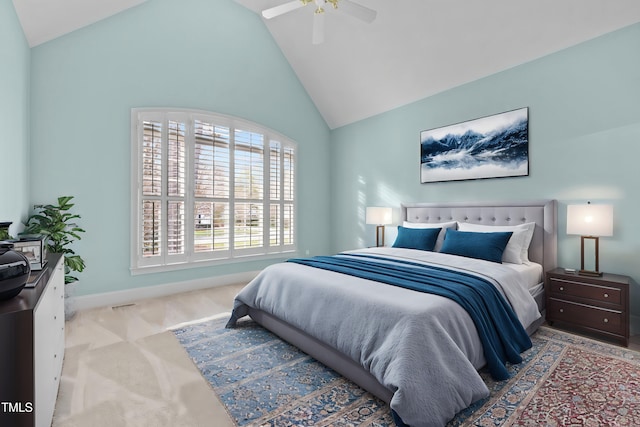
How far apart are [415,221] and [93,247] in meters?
4.14

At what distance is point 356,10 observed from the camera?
2914 millimetres

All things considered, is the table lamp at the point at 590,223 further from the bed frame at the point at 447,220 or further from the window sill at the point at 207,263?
the window sill at the point at 207,263

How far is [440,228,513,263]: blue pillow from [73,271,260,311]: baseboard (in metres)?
3.03

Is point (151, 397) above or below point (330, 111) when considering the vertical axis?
below

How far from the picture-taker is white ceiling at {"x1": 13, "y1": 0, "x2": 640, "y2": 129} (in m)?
2.92

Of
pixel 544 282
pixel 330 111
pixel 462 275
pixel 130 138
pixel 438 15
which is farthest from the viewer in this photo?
pixel 330 111

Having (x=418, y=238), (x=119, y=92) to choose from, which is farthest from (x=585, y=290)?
(x=119, y=92)

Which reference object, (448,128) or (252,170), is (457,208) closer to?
(448,128)

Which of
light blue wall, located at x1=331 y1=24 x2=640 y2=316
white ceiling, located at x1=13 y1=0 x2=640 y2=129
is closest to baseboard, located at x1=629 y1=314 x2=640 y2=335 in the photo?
light blue wall, located at x1=331 y1=24 x2=640 y2=316

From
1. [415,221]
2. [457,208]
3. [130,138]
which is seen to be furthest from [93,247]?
[457,208]

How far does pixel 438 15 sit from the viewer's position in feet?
11.2

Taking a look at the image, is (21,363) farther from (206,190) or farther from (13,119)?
(206,190)

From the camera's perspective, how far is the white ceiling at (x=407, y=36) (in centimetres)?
292

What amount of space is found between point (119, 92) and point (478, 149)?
175 inches
